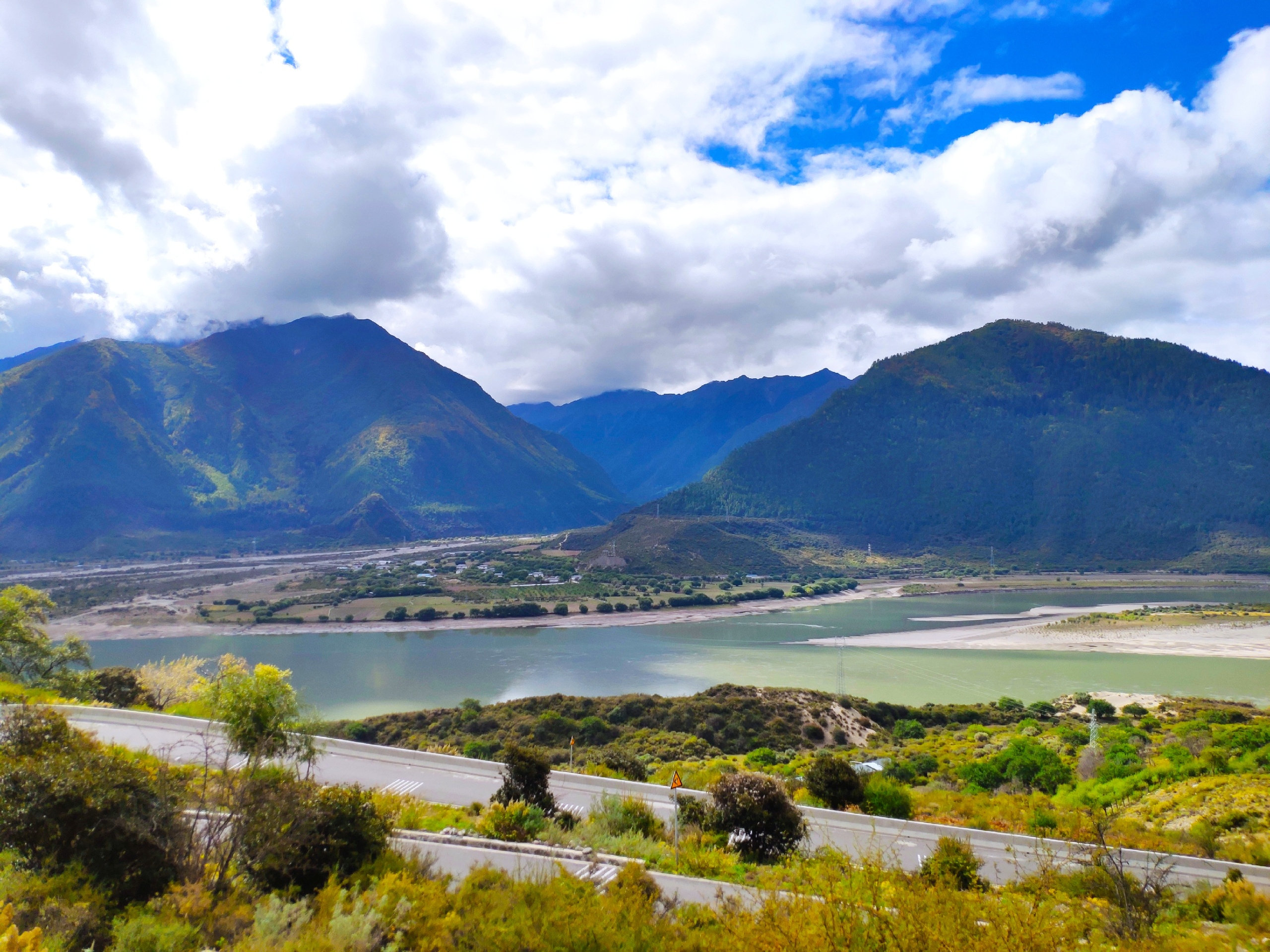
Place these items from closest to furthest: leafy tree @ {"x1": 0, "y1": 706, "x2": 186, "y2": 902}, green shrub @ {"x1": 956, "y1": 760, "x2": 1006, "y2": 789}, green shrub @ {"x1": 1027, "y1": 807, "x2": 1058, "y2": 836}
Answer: leafy tree @ {"x1": 0, "y1": 706, "x2": 186, "y2": 902}, green shrub @ {"x1": 1027, "y1": 807, "x2": 1058, "y2": 836}, green shrub @ {"x1": 956, "y1": 760, "x2": 1006, "y2": 789}

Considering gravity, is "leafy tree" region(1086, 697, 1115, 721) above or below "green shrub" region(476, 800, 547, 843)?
below

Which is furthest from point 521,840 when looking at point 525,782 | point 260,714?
point 260,714

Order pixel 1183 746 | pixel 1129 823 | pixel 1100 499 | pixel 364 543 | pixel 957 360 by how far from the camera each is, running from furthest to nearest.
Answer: pixel 957 360 < pixel 364 543 < pixel 1100 499 < pixel 1183 746 < pixel 1129 823

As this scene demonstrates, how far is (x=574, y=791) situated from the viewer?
12.4 m

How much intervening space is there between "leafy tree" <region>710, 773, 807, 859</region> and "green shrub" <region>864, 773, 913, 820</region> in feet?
9.46

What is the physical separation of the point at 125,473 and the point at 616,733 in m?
171

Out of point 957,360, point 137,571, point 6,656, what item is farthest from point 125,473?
point 957,360

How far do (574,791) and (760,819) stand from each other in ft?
13.4

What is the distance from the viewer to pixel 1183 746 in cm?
1920

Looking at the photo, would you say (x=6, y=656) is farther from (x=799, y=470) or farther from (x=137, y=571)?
(x=799, y=470)

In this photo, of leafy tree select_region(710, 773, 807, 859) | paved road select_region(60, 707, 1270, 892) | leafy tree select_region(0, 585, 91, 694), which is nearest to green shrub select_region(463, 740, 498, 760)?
paved road select_region(60, 707, 1270, 892)

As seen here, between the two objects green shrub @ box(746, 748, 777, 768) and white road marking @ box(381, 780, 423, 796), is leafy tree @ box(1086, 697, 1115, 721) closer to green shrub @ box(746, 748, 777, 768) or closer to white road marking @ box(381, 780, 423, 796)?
green shrub @ box(746, 748, 777, 768)

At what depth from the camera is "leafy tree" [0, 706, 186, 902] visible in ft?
19.8

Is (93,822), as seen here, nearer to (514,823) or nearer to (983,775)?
(514,823)
